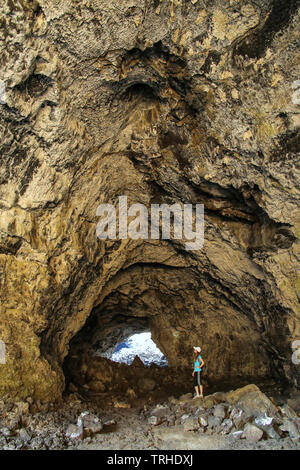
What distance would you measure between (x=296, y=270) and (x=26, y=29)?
4453 millimetres

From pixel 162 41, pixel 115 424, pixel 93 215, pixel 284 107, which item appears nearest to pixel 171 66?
pixel 162 41

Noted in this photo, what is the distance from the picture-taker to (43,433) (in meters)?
4.24

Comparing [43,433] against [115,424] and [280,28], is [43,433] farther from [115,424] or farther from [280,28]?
[280,28]

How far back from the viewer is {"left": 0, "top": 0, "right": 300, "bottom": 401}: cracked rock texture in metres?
4.04

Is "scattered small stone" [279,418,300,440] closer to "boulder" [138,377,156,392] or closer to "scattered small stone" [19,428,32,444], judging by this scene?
"scattered small stone" [19,428,32,444]

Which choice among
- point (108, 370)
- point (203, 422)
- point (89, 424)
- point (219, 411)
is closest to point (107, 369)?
point (108, 370)

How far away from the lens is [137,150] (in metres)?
5.94

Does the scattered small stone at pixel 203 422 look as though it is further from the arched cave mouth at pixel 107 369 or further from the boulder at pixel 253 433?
the arched cave mouth at pixel 107 369

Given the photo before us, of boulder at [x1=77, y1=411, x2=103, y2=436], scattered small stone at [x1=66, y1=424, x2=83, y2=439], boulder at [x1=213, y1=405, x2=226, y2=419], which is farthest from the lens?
boulder at [x1=213, y1=405, x2=226, y2=419]

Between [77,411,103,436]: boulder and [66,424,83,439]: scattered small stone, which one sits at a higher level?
[66,424,83,439]: scattered small stone

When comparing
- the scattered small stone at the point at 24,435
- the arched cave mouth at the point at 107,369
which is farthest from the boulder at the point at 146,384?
the scattered small stone at the point at 24,435

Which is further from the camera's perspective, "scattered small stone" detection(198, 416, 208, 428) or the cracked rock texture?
"scattered small stone" detection(198, 416, 208, 428)

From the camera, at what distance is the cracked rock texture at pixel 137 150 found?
13.3 feet

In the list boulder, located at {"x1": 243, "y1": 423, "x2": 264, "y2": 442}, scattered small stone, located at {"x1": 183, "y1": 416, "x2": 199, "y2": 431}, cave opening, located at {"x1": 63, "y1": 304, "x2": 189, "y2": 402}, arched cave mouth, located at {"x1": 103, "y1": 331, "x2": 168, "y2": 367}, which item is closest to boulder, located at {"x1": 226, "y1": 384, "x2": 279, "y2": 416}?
boulder, located at {"x1": 243, "y1": 423, "x2": 264, "y2": 442}
